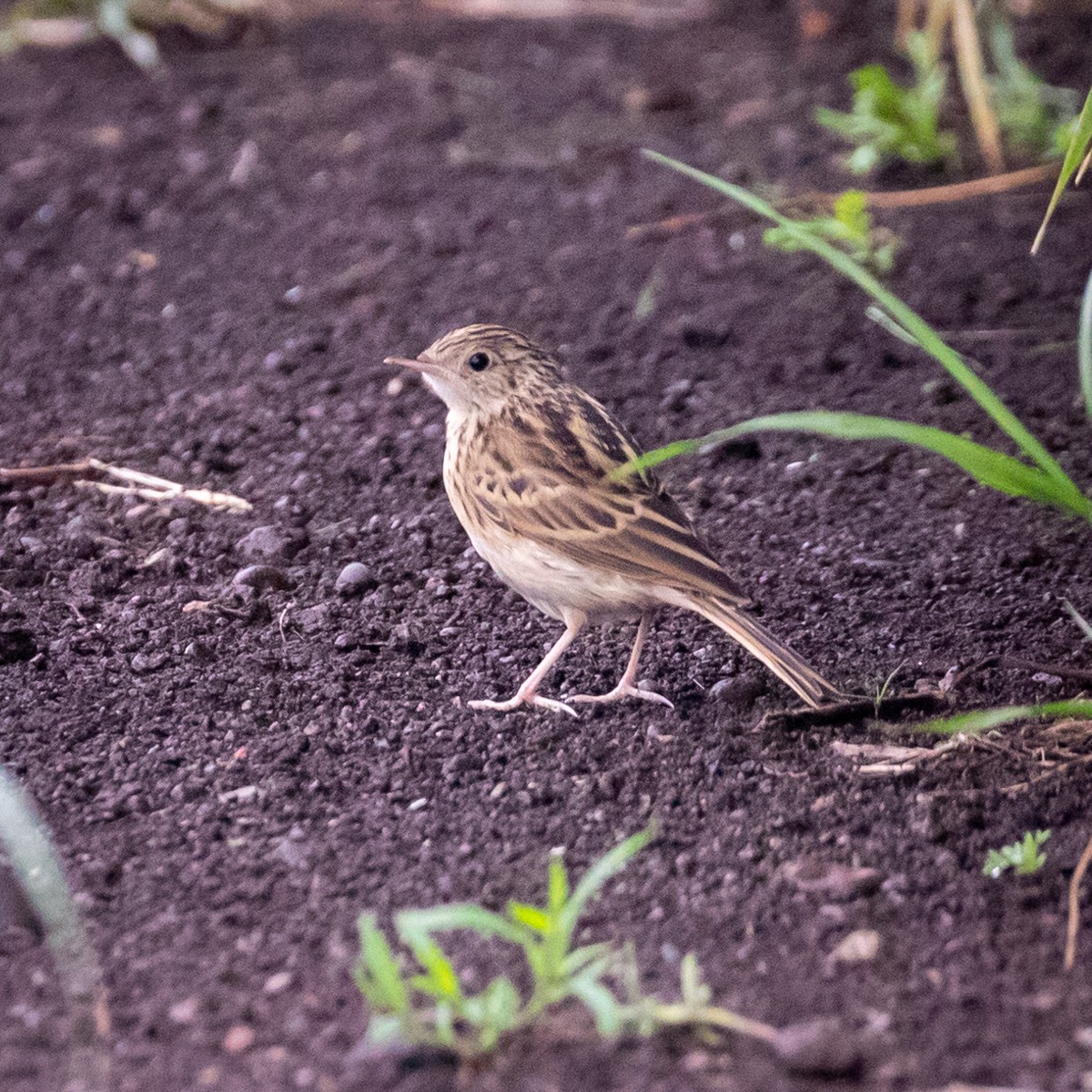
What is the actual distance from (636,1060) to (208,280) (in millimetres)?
4919

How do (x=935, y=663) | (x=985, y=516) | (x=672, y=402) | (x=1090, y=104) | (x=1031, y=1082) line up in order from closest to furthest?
(x=1031, y=1082), (x=1090, y=104), (x=935, y=663), (x=985, y=516), (x=672, y=402)

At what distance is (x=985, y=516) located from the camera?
5.02m

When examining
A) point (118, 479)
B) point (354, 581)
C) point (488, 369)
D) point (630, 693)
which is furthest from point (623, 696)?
point (118, 479)

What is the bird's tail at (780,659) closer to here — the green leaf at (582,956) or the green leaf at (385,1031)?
the green leaf at (582,956)

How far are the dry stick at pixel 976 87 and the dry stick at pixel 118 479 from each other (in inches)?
156

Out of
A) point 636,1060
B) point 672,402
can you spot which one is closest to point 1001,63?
point 672,402

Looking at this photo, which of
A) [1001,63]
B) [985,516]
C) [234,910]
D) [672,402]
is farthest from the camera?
[1001,63]

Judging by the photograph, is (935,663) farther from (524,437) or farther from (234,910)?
(234,910)

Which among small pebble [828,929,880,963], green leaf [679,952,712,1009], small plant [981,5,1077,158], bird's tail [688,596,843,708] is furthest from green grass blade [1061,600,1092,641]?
small plant [981,5,1077,158]

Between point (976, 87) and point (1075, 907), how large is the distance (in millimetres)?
4779

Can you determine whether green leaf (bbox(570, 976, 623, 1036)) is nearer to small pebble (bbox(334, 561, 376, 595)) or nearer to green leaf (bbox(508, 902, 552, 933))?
green leaf (bbox(508, 902, 552, 933))

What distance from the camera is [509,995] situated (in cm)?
275

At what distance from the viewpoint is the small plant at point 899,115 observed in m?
6.60

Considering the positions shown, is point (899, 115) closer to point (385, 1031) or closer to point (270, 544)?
point (270, 544)
